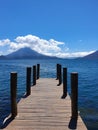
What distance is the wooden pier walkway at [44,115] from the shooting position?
1034cm

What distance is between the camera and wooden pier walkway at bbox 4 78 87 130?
33.9ft

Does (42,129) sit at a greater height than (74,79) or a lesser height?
lesser

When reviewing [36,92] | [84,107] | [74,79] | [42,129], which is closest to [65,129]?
[42,129]

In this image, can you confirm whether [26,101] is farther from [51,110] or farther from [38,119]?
[38,119]

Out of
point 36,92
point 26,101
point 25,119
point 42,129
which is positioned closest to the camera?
point 42,129

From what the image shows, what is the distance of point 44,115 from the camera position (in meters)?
11.8

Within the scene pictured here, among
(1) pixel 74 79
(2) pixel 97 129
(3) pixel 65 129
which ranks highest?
(1) pixel 74 79

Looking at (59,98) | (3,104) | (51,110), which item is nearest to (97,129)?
(59,98)

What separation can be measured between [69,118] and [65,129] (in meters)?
1.30

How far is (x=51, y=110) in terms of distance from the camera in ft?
41.7

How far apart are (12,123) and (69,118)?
7.34 feet

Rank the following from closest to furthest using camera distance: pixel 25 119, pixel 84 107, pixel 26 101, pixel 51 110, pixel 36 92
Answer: pixel 25 119 → pixel 51 110 → pixel 26 101 → pixel 36 92 → pixel 84 107

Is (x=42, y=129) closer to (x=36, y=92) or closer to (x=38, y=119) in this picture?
(x=38, y=119)

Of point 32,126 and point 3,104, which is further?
point 3,104
